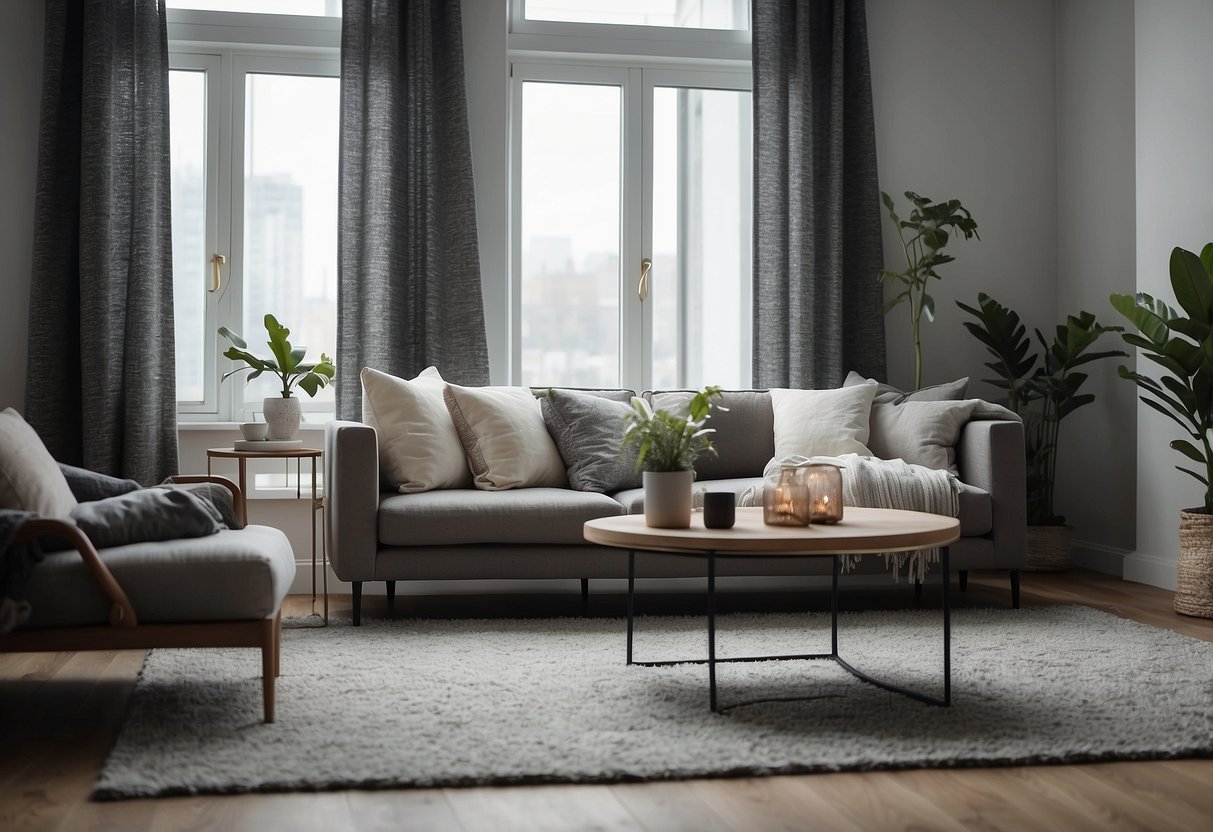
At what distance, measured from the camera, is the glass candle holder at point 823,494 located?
2.73 metres

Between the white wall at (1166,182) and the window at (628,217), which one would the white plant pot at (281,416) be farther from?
the white wall at (1166,182)

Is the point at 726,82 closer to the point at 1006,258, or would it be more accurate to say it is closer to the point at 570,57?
the point at 570,57

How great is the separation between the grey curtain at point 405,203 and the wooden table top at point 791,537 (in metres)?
1.92

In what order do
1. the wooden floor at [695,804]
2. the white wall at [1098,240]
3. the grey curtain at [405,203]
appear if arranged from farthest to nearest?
1. the white wall at [1098,240]
2. the grey curtain at [405,203]
3. the wooden floor at [695,804]

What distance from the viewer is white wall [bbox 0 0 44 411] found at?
432 cm

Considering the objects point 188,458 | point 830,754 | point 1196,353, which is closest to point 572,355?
point 188,458

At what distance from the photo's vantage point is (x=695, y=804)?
6.34 feet

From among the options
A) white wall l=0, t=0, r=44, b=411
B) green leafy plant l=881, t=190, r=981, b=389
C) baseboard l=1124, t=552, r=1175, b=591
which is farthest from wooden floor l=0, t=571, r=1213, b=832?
green leafy plant l=881, t=190, r=981, b=389

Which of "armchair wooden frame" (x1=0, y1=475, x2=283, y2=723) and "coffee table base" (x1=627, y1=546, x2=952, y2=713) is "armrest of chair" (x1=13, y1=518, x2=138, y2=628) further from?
"coffee table base" (x1=627, y1=546, x2=952, y2=713)

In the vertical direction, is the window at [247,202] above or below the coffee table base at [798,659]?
above

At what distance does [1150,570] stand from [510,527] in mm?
2715

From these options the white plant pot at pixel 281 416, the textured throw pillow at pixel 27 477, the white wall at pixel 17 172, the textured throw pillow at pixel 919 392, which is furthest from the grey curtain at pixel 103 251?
the textured throw pillow at pixel 919 392

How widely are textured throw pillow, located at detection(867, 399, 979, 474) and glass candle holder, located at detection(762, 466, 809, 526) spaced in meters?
1.42

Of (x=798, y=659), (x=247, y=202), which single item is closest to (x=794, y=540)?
(x=798, y=659)
